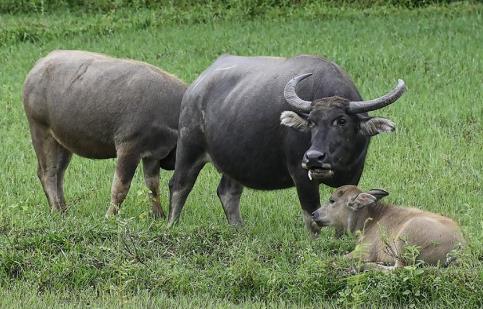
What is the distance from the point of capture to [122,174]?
9.34 m

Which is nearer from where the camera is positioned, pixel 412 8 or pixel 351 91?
pixel 351 91

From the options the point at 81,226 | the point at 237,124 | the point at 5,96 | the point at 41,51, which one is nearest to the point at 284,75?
the point at 237,124

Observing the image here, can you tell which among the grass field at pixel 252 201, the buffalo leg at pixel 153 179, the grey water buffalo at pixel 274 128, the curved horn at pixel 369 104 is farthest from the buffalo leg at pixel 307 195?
the buffalo leg at pixel 153 179

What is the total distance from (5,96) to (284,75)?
6.67 metres

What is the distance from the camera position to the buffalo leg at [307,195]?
8.30m

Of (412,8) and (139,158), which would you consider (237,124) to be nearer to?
(139,158)

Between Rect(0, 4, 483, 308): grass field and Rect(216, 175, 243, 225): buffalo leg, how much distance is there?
0.16 meters

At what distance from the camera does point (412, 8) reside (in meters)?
19.7

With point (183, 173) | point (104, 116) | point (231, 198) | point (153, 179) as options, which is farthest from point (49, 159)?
point (231, 198)

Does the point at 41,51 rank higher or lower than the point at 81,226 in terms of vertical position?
lower

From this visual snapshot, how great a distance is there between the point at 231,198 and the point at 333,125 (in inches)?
63.3

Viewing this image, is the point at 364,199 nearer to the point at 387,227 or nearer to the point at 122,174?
the point at 387,227

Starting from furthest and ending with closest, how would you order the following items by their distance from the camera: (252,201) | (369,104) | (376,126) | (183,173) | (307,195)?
(252,201) → (183,173) → (307,195) → (376,126) → (369,104)

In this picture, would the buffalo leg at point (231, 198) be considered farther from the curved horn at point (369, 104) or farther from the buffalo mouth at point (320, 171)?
the curved horn at point (369, 104)
